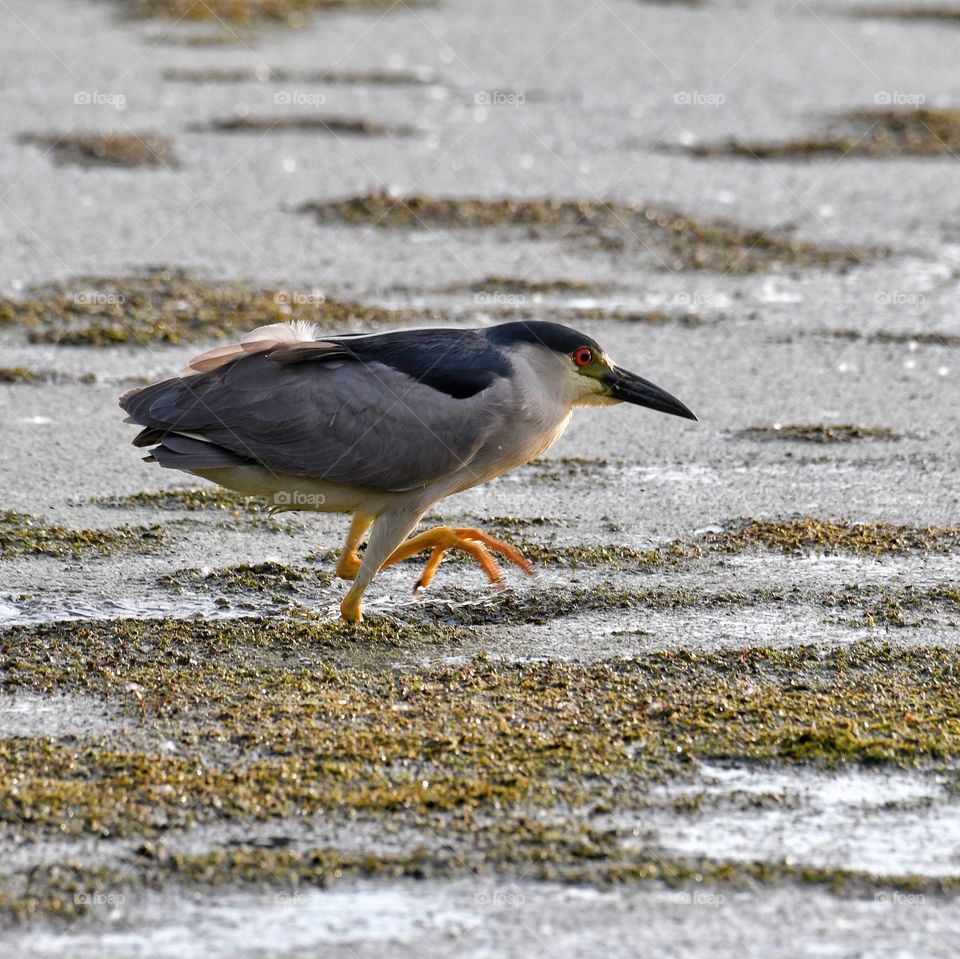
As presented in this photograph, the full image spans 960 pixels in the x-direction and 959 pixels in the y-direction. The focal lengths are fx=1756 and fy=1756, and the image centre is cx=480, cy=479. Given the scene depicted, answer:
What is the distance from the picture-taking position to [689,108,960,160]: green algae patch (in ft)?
41.5

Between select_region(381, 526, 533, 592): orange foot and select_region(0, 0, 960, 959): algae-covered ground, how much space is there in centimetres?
10

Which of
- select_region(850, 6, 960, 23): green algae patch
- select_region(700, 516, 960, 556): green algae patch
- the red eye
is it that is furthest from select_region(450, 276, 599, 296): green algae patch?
select_region(850, 6, 960, 23): green algae patch

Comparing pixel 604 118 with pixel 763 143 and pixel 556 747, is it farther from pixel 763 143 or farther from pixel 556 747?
pixel 556 747

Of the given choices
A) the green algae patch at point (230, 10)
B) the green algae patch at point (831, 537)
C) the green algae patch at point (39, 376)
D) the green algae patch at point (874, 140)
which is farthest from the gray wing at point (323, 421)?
the green algae patch at point (230, 10)

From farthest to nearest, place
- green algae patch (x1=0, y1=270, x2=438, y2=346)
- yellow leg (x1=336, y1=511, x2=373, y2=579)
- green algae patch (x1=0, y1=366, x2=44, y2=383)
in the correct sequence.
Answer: green algae patch (x1=0, y1=270, x2=438, y2=346)
green algae patch (x1=0, y1=366, x2=44, y2=383)
yellow leg (x1=336, y1=511, x2=373, y2=579)

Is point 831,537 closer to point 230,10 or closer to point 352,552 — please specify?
point 352,552

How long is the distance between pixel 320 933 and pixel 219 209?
303 inches

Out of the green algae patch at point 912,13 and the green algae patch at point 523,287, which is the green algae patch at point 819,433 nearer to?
the green algae patch at point 523,287

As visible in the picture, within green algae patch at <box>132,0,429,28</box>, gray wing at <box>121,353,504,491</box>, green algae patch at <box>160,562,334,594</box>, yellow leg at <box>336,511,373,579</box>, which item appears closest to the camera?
gray wing at <box>121,353,504,491</box>

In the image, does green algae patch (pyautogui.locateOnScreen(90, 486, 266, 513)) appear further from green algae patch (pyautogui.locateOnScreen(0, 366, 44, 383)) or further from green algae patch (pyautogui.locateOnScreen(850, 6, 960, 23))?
green algae patch (pyautogui.locateOnScreen(850, 6, 960, 23))

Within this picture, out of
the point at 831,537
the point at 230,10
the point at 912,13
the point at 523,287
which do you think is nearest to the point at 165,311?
the point at 523,287

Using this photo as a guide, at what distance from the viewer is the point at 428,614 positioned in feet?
18.6

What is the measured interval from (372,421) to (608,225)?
540 cm

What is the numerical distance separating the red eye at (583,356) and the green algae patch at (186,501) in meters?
1.36
